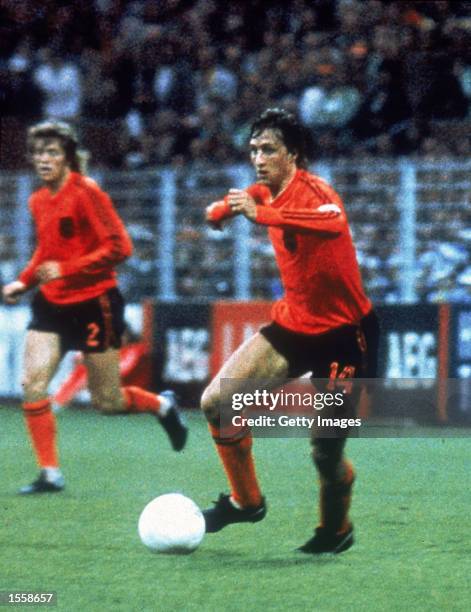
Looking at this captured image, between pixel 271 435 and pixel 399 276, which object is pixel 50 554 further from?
pixel 399 276

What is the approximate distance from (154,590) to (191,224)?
8315 mm

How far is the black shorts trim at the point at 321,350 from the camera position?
6051 mm

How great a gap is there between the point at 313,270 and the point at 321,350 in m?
0.33

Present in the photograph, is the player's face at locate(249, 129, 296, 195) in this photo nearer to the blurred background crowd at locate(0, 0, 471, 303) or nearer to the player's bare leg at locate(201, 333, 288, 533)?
the player's bare leg at locate(201, 333, 288, 533)

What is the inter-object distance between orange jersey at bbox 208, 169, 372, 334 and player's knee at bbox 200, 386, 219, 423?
1.40 feet

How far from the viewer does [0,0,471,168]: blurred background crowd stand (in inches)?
519

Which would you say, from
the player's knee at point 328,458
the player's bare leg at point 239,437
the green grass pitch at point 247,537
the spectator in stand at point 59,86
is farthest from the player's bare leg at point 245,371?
the spectator in stand at point 59,86

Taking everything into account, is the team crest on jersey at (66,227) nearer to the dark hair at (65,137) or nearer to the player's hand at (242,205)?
the dark hair at (65,137)

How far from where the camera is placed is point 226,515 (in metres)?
6.23

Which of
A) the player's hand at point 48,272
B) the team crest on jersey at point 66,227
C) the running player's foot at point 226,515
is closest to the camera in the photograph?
the running player's foot at point 226,515

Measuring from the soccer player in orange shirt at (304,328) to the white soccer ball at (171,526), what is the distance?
0.36 meters

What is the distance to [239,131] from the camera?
14266 mm

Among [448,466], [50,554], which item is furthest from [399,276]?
[50,554]

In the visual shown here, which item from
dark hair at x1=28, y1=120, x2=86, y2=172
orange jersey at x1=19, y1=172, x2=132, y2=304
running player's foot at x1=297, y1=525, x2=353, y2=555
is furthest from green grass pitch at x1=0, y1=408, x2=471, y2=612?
dark hair at x1=28, y1=120, x2=86, y2=172
